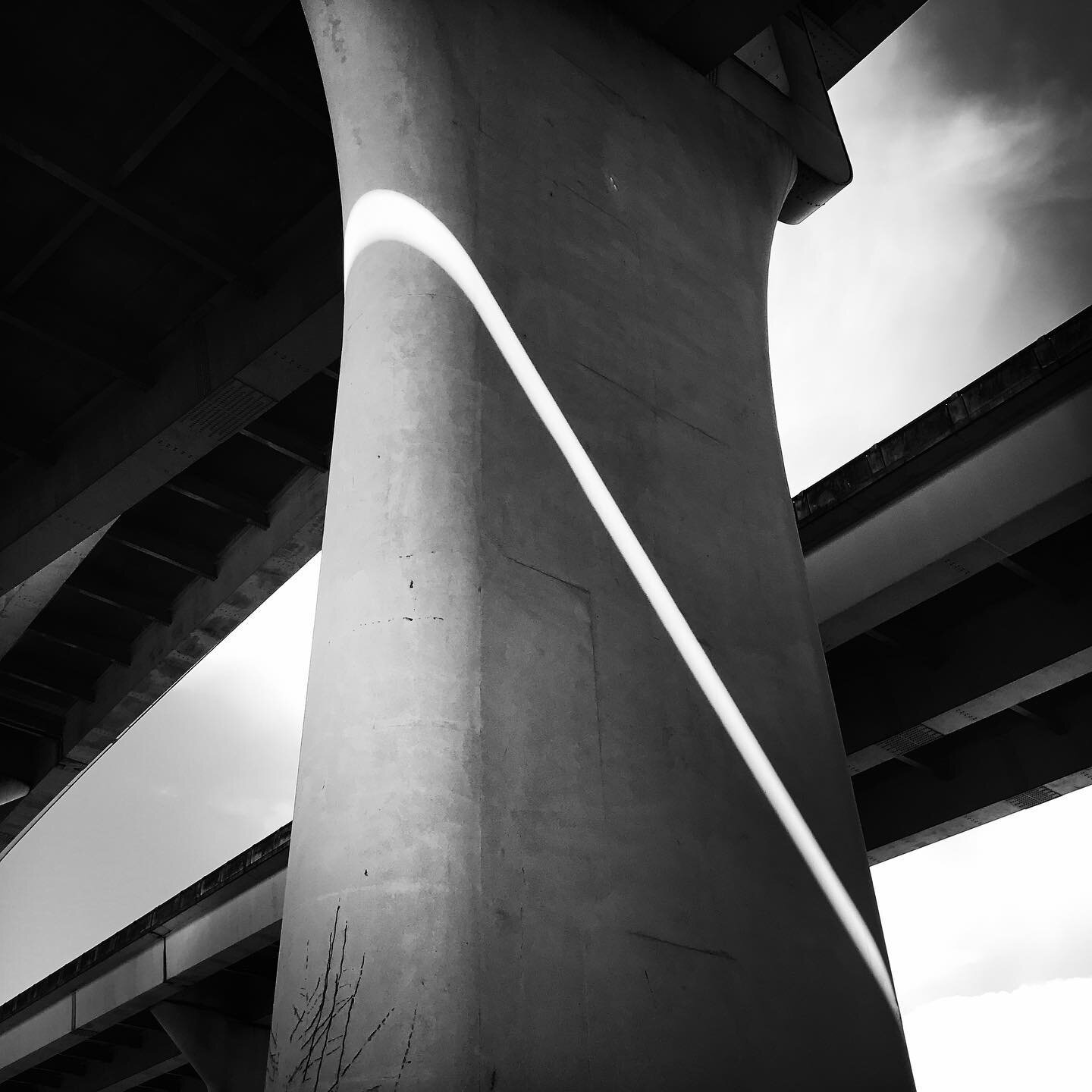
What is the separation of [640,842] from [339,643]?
56.2 inches

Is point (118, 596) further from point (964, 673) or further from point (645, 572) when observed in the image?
point (645, 572)

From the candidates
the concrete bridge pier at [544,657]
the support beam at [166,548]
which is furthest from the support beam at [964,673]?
the support beam at [166,548]

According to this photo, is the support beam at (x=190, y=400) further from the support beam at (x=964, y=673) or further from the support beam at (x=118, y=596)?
the support beam at (x=964, y=673)

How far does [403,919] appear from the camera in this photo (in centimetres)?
350

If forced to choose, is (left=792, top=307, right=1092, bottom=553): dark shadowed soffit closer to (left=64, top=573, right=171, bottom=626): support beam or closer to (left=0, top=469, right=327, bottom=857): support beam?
(left=0, top=469, right=327, bottom=857): support beam

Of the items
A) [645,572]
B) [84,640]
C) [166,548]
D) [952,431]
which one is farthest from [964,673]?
[84,640]

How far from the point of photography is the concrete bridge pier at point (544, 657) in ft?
11.8

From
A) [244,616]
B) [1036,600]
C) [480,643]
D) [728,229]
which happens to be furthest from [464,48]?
[244,616]

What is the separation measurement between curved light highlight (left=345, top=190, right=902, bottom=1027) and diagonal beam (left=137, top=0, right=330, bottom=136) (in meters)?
5.23

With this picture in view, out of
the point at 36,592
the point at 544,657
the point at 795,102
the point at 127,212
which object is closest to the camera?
the point at 544,657

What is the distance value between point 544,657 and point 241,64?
7393 millimetres

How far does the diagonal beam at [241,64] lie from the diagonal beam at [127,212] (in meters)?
1.89

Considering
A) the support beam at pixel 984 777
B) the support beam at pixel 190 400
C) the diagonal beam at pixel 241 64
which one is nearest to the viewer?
the diagonal beam at pixel 241 64

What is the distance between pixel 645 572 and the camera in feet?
16.5
